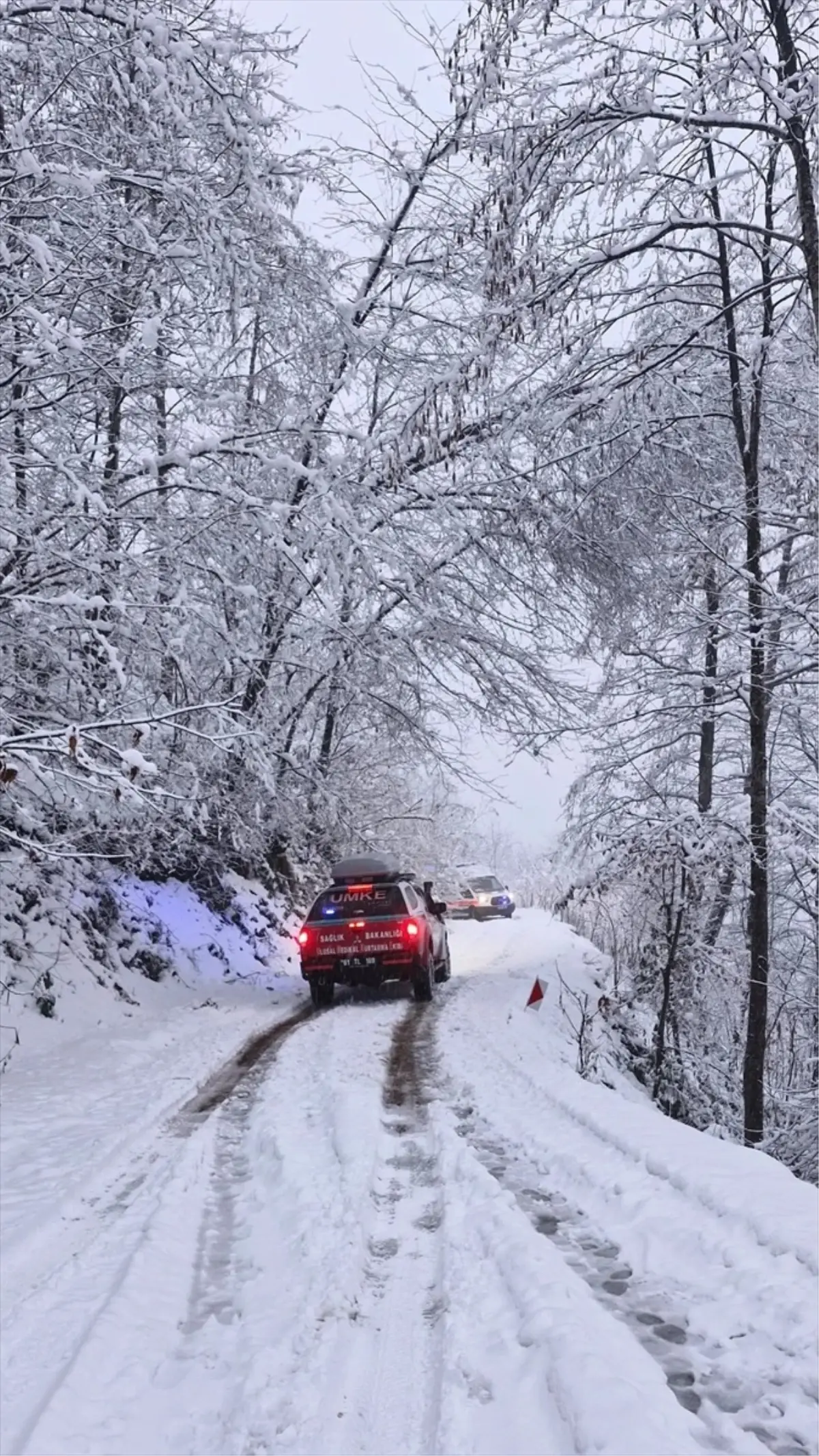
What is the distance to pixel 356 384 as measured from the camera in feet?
42.5

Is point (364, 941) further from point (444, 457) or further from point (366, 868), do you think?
point (444, 457)

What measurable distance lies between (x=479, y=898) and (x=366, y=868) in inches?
740

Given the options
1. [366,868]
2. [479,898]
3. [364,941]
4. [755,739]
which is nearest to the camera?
[755,739]

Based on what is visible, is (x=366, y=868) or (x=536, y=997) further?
Result: (x=366, y=868)

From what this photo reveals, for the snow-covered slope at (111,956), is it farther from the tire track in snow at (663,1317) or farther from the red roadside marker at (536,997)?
the tire track in snow at (663,1317)

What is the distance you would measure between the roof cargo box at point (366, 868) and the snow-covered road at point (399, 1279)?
7.74m

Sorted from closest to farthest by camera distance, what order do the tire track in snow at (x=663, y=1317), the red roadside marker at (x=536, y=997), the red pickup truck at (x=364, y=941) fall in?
the tire track in snow at (x=663, y=1317), the red roadside marker at (x=536, y=997), the red pickup truck at (x=364, y=941)

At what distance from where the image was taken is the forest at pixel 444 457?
6418 mm

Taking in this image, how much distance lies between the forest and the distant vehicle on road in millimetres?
19393

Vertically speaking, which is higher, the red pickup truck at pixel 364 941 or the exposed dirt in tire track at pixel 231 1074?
the red pickup truck at pixel 364 941

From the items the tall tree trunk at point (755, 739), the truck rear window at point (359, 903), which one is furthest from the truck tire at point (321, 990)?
the tall tree trunk at point (755, 739)

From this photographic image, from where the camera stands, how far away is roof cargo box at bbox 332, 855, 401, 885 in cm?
1582

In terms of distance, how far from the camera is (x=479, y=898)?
114 ft

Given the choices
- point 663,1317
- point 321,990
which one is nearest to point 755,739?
point 663,1317
